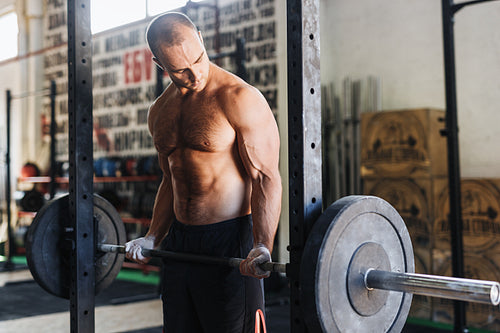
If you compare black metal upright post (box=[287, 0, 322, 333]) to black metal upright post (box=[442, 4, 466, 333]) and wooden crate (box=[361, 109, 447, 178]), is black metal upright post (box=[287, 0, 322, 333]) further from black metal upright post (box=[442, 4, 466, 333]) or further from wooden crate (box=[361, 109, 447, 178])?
wooden crate (box=[361, 109, 447, 178])

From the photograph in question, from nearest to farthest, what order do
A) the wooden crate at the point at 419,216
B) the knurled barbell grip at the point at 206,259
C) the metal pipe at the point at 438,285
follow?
1. the metal pipe at the point at 438,285
2. the knurled barbell grip at the point at 206,259
3. the wooden crate at the point at 419,216

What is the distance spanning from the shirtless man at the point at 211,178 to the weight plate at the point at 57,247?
32 centimetres

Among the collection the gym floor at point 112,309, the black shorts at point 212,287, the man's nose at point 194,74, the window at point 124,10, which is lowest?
the gym floor at point 112,309

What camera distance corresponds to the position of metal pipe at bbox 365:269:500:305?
1.16m

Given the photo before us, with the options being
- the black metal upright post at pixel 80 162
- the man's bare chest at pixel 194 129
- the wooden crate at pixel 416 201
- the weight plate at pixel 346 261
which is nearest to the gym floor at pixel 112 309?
the wooden crate at pixel 416 201

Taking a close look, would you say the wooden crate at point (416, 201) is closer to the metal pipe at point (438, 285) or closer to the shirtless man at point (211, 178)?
the shirtless man at point (211, 178)

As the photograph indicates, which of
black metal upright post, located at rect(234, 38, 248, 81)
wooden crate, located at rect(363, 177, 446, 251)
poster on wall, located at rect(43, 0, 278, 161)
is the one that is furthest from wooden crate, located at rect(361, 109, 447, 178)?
poster on wall, located at rect(43, 0, 278, 161)

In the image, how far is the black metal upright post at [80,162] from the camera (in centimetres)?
201

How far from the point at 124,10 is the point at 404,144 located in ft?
15.7

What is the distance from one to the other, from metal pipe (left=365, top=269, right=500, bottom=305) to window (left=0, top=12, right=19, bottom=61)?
8.95 m

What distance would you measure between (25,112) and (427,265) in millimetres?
6886

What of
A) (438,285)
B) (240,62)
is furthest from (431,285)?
(240,62)

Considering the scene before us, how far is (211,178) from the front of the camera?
1.83 m

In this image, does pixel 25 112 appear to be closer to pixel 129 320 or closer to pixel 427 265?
pixel 129 320
